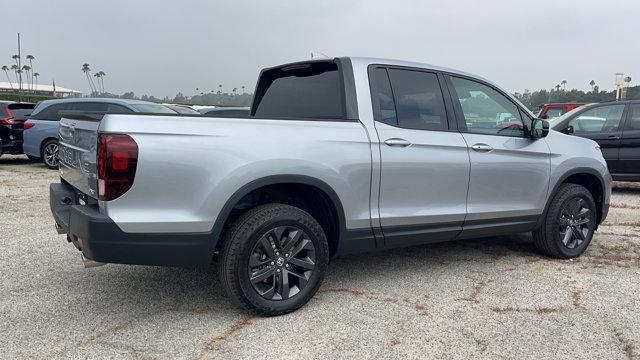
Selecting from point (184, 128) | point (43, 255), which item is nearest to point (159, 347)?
point (184, 128)

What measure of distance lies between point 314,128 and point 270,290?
113 centimetres

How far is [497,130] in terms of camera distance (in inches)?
176

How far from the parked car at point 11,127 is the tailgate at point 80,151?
917 cm

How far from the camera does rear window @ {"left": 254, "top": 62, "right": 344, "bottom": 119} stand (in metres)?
3.92

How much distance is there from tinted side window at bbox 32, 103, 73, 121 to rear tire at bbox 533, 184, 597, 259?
403 inches

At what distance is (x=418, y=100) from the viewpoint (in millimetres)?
4078

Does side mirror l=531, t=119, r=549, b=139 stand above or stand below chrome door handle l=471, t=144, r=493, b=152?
above

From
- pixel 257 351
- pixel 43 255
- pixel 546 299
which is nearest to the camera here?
pixel 257 351

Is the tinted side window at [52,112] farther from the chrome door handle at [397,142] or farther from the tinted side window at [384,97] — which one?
the chrome door handle at [397,142]

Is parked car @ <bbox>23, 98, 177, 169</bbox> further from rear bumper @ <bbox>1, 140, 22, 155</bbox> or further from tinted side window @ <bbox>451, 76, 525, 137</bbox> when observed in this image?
tinted side window @ <bbox>451, 76, 525, 137</bbox>

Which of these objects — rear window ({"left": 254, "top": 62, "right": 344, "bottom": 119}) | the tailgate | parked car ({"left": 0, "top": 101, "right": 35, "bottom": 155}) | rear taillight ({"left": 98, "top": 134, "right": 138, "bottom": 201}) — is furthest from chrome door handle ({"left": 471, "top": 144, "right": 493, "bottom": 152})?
parked car ({"left": 0, "top": 101, "right": 35, "bottom": 155})

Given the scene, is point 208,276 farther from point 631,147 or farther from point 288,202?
point 631,147

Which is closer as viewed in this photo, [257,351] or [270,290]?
[257,351]

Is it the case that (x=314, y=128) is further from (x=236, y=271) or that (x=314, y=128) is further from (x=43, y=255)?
(x=43, y=255)
